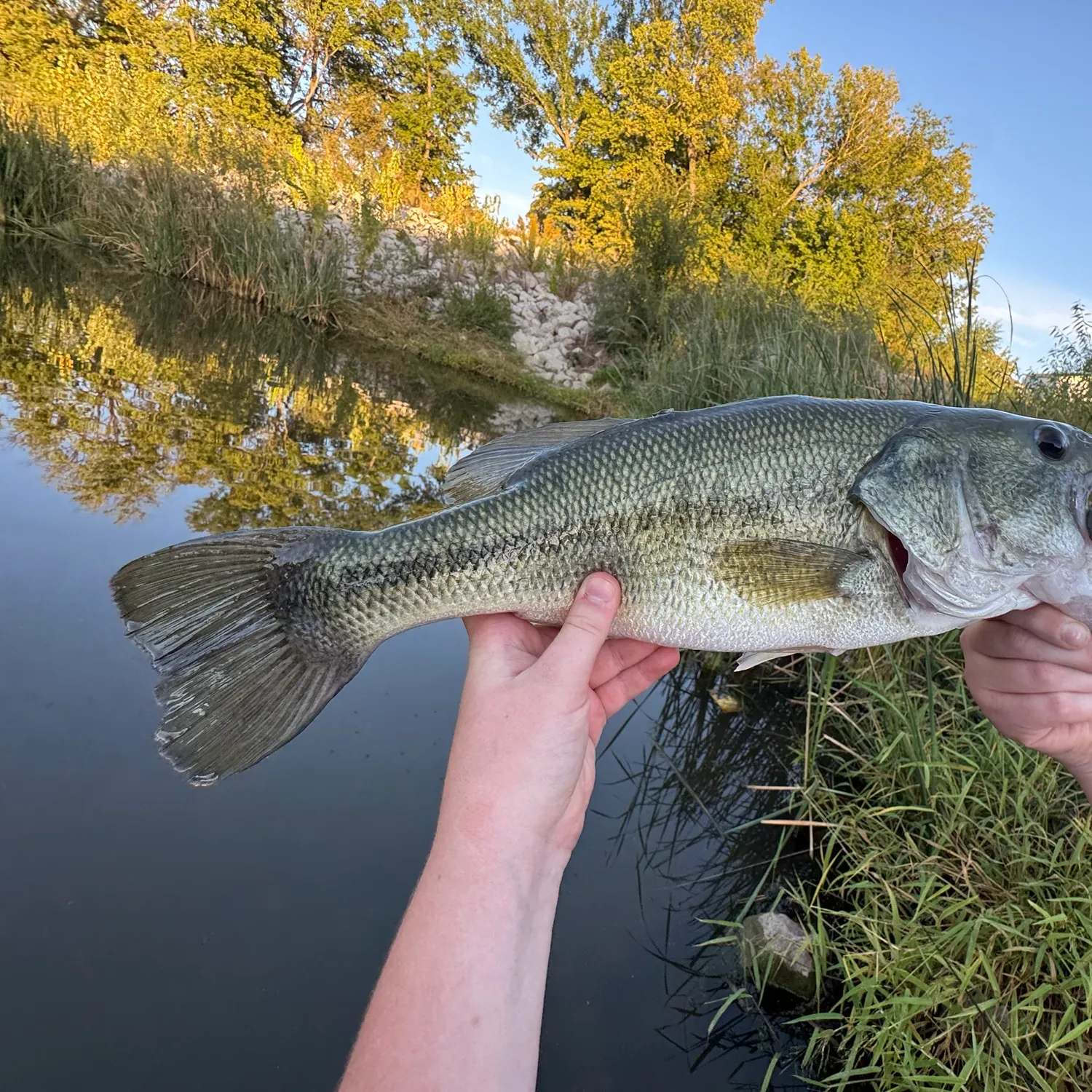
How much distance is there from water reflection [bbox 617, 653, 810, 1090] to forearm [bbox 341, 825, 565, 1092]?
1.72m

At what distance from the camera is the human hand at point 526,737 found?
5.30 ft

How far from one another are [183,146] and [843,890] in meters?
18.8

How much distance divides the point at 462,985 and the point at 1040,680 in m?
1.87

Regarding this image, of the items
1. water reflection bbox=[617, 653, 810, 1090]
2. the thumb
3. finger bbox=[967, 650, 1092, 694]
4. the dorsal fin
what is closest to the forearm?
the thumb

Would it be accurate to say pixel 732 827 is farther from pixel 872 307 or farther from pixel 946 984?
pixel 872 307

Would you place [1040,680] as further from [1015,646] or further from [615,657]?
[615,657]

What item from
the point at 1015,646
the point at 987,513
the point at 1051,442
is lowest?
the point at 1015,646

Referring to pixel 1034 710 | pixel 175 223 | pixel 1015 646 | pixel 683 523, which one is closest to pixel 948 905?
pixel 1034 710

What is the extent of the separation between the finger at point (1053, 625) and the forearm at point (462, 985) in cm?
165

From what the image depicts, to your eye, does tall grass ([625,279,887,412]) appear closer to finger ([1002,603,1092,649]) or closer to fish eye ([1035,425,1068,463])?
fish eye ([1035,425,1068,463])

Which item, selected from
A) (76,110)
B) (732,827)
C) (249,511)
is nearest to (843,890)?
(732,827)

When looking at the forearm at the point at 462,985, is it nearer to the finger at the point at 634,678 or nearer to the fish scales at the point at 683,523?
the fish scales at the point at 683,523

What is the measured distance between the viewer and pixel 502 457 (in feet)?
7.52

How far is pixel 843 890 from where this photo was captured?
3.18 m
